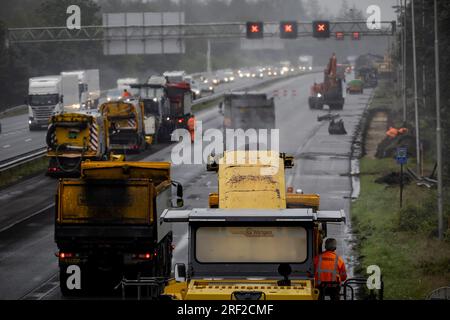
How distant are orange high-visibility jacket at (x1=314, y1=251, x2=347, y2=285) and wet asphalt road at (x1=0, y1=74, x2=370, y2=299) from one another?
10236mm

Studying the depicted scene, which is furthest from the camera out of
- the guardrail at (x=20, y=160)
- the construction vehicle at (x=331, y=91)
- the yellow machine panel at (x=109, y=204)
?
the construction vehicle at (x=331, y=91)

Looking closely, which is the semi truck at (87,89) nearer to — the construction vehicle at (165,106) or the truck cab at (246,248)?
the construction vehicle at (165,106)

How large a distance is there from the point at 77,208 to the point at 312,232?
31.1 feet

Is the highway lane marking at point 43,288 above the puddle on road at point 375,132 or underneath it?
underneath

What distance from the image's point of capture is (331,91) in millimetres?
95750

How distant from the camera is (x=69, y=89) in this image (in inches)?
3292

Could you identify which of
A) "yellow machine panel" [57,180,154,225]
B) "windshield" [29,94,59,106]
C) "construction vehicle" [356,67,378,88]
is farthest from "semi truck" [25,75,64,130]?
"construction vehicle" [356,67,378,88]

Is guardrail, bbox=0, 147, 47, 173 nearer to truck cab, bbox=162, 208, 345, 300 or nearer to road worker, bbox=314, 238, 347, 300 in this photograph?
road worker, bbox=314, 238, 347, 300

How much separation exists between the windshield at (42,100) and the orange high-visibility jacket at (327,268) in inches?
2524

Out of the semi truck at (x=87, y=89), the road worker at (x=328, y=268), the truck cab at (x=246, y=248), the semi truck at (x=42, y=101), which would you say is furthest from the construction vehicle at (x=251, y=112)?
the truck cab at (x=246, y=248)

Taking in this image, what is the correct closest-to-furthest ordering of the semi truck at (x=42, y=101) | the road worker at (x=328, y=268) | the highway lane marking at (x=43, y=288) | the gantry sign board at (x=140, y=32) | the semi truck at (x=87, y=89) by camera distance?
the road worker at (x=328, y=268) < the highway lane marking at (x=43, y=288) < the semi truck at (x=42, y=101) < the semi truck at (x=87, y=89) < the gantry sign board at (x=140, y=32)

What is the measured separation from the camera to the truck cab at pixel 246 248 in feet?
46.1
